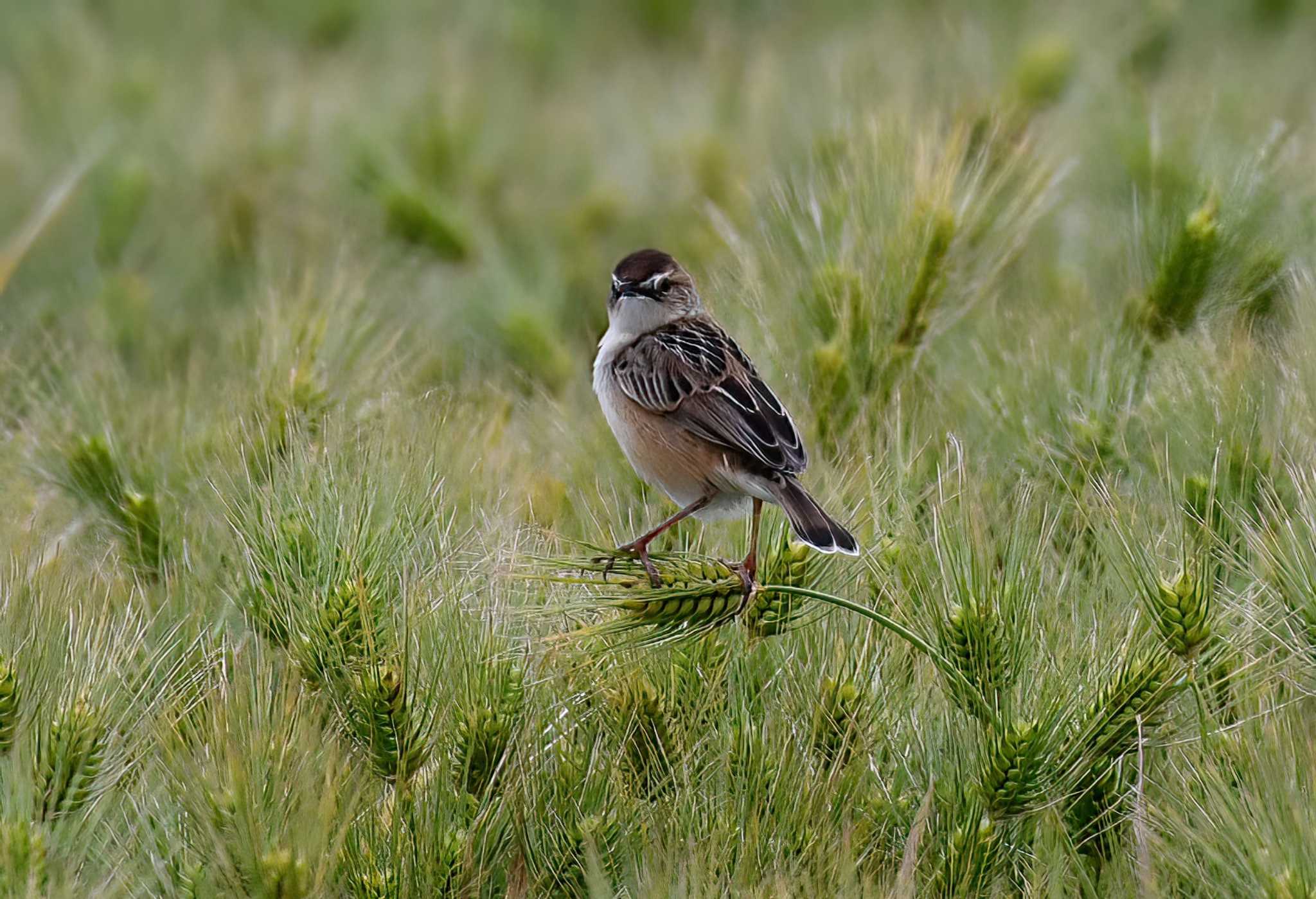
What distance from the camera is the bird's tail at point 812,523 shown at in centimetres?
263

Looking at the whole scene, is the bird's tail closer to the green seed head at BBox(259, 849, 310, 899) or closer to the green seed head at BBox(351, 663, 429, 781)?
the green seed head at BBox(351, 663, 429, 781)

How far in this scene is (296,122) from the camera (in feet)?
22.4

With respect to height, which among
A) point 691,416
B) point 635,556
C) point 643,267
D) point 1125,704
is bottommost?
point 1125,704

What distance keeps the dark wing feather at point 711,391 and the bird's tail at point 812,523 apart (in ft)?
0.30

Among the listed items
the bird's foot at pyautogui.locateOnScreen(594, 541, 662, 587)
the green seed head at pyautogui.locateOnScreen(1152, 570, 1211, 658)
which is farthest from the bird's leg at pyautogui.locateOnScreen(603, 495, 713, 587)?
the green seed head at pyautogui.locateOnScreen(1152, 570, 1211, 658)

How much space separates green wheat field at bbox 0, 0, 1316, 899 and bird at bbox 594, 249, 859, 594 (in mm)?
96

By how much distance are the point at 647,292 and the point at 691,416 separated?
18.0 inches

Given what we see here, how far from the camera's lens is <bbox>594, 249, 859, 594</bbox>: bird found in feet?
9.37

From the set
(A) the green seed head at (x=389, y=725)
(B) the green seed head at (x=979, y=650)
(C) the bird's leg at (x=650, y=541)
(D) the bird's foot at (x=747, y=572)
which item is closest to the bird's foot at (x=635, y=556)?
(C) the bird's leg at (x=650, y=541)

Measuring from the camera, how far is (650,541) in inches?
116

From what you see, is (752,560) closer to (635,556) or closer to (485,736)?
(635,556)

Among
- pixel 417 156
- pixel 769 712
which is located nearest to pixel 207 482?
pixel 769 712

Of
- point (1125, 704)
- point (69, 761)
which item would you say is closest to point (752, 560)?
point (1125, 704)

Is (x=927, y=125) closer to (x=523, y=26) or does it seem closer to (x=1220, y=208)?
(x=1220, y=208)
